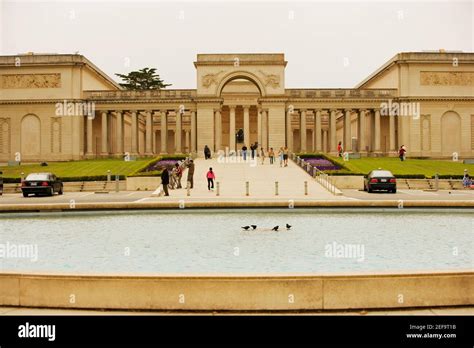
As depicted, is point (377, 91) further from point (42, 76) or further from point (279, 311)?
point (279, 311)

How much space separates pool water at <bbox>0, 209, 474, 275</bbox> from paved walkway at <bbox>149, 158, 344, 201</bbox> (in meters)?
7.44

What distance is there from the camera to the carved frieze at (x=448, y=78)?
69.6 meters

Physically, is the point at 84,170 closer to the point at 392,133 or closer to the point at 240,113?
the point at 392,133

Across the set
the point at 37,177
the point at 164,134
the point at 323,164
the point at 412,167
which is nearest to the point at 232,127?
the point at 164,134

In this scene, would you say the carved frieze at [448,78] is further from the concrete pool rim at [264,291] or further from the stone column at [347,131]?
the concrete pool rim at [264,291]

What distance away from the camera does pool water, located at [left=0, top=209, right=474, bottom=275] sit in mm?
11414

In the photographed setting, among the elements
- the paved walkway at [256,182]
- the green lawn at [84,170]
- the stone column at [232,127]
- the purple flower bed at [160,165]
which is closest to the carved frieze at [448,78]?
the paved walkway at [256,182]

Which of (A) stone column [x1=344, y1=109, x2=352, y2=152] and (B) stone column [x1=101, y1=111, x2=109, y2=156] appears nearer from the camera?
(A) stone column [x1=344, y1=109, x2=352, y2=152]

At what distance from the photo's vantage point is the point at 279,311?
24.5 feet

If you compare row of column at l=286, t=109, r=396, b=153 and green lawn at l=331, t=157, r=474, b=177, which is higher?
row of column at l=286, t=109, r=396, b=153

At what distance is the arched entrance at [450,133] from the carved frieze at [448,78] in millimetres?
3869

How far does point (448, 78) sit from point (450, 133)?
7.07 meters

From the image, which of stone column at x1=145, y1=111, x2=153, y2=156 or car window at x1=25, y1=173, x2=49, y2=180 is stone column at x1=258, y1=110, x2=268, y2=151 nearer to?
stone column at x1=145, y1=111, x2=153, y2=156

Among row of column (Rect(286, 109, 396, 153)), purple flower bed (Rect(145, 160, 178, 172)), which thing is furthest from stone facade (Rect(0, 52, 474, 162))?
purple flower bed (Rect(145, 160, 178, 172))
